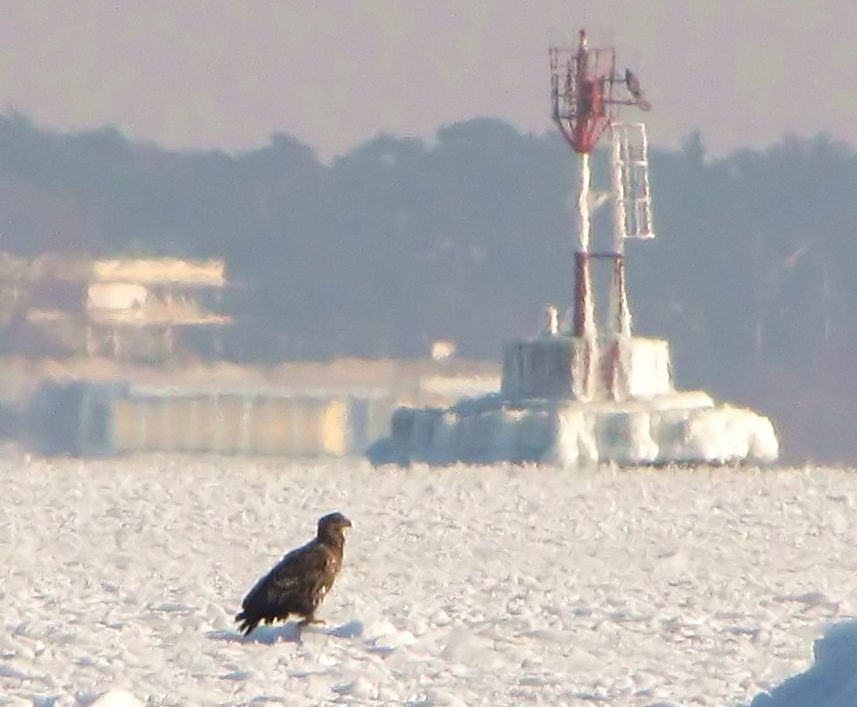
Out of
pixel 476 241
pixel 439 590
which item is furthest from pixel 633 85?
pixel 476 241

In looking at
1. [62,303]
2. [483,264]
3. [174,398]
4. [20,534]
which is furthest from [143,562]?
[483,264]

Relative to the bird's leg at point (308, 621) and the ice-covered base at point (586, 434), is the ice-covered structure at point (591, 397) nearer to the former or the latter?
the ice-covered base at point (586, 434)

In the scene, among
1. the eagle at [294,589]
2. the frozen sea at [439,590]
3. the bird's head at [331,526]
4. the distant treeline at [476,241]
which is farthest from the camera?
the distant treeline at [476,241]

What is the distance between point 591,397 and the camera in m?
33.2

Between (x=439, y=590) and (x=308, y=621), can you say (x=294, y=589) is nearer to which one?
(x=308, y=621)

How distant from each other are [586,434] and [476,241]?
77467mm

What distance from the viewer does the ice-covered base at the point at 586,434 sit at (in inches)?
1266

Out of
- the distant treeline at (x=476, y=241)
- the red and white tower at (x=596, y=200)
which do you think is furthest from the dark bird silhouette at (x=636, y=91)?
the distant treeline at (x=476, y=241)

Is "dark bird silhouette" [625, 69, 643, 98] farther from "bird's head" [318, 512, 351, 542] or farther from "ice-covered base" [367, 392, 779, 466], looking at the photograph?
"bird's head" [318, 512, 351, 542]

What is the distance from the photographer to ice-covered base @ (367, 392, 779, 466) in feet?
105

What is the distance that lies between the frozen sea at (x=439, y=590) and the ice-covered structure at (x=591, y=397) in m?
8.13

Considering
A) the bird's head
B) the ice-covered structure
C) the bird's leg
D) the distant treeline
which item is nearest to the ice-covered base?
the ice-covered structure

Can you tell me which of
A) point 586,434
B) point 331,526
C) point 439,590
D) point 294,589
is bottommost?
point 439,590

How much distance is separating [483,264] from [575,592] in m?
91.2
